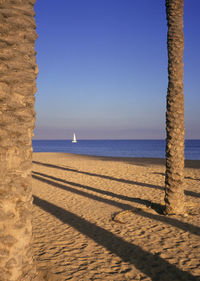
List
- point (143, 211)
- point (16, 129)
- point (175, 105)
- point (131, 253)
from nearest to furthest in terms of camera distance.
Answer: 1. point (16, 129)
2. point (131, 253)
3. point (175, 105)
4. point (143, 211)

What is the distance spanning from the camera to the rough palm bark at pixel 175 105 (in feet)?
23.2

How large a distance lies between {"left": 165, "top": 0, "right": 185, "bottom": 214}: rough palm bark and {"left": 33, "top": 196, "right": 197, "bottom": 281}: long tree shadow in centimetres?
252

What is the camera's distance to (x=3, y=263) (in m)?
2.45

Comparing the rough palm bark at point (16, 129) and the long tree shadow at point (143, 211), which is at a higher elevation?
the rough palm bark at point (16, 129)

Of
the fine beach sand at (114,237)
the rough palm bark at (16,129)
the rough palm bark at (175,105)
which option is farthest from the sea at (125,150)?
the rough palm bark at (16,129)

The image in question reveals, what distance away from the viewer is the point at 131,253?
499 centimetres

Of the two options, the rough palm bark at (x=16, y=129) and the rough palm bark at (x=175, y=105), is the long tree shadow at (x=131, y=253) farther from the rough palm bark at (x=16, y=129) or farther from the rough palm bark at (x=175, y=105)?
the rough palm bark at (x=16, y=129)

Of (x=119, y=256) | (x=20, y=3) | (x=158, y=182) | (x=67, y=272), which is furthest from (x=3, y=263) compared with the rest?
(x=158, y=182)

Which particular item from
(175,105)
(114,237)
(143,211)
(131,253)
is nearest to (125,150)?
(143,211)

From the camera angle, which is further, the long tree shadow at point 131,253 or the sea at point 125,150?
the sea at point 125,150

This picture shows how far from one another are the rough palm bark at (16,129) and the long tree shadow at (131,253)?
8.80 ft

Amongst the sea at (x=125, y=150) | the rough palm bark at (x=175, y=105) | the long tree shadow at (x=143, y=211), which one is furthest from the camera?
the sea at (x=125, y=150)

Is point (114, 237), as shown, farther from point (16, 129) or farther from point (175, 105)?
point (16, 129)

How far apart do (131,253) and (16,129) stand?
3895mm
